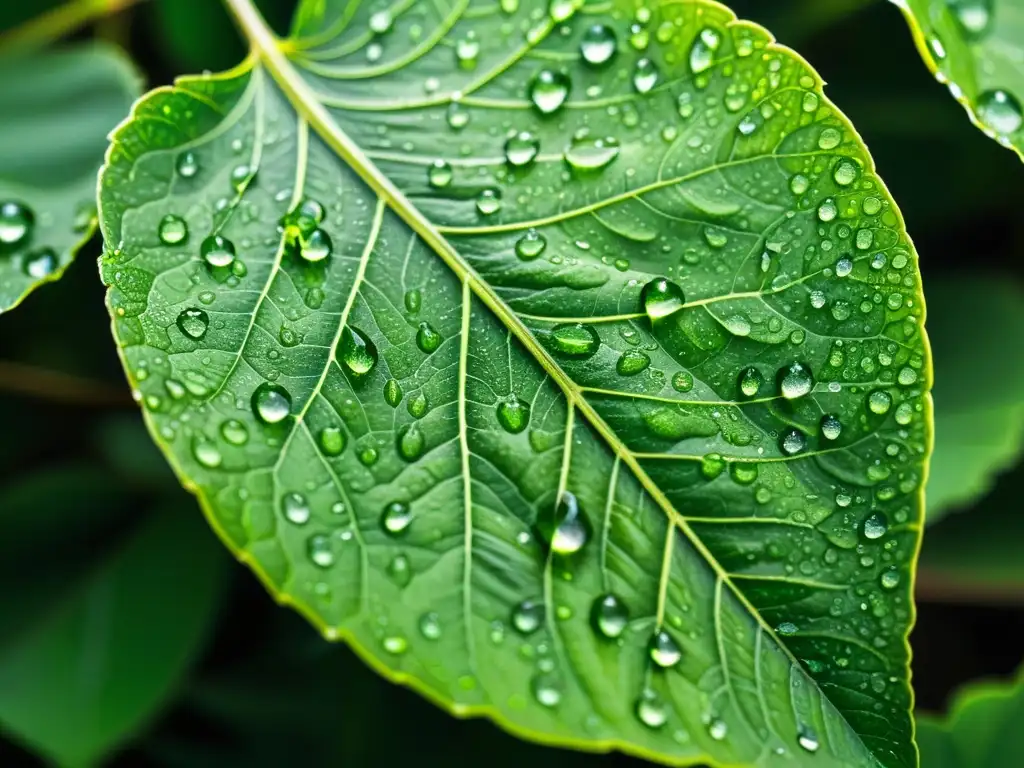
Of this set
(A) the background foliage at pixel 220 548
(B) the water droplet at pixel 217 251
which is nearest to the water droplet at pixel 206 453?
(B) the water droplet at pixel 217 251

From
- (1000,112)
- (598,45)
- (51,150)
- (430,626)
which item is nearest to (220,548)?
(51,150)

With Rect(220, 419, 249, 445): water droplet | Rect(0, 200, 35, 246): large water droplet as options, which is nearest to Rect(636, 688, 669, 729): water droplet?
Rect(220, 419, 249, 445): water droplet

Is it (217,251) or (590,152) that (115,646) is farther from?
(590,152)

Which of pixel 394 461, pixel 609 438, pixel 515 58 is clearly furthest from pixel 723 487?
pixel 515 58

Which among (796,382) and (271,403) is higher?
(271,403)

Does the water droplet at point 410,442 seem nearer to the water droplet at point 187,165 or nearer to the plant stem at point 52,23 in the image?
the water droplet at point 187,165
